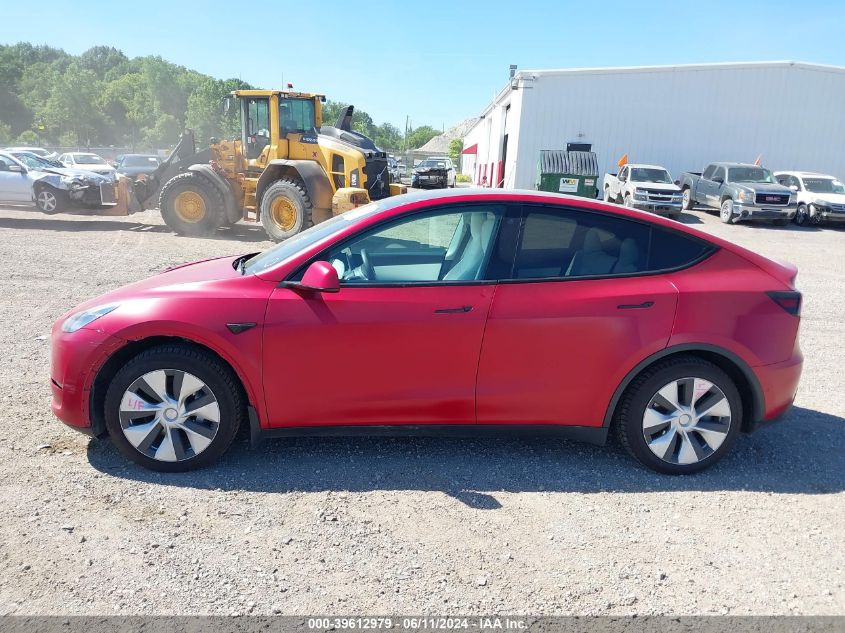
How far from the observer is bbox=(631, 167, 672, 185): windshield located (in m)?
21.5

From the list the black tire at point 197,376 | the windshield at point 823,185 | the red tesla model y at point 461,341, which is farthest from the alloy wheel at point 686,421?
the windshield at point 823,185

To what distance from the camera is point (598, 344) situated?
3.54 m

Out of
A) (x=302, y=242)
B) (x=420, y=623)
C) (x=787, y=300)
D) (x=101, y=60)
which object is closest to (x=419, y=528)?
(x=420, y=623)

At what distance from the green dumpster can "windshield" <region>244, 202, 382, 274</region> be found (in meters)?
19.2

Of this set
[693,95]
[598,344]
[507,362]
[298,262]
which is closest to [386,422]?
[507,362]

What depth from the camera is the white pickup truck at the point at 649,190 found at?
20.8 m

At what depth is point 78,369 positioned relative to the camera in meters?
3.45

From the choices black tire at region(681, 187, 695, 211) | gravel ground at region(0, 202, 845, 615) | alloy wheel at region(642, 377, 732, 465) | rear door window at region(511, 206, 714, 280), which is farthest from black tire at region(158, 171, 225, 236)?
black tire at region(681, 187, 695, 211)

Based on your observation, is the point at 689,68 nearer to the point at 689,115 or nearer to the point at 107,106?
the point at 689,115

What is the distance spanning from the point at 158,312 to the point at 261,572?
4.92ft

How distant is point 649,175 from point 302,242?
2032 cm

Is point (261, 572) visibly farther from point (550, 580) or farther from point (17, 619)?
point (550, 580)

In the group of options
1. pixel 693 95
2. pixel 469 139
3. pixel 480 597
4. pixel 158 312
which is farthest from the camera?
pixel 469 139

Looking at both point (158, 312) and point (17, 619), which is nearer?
point (17, 619)
